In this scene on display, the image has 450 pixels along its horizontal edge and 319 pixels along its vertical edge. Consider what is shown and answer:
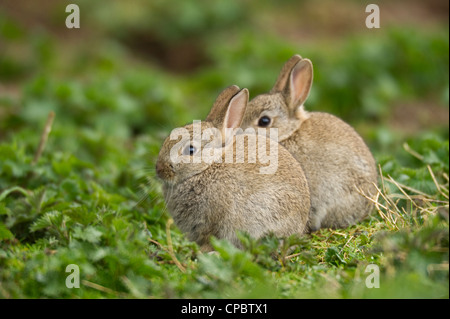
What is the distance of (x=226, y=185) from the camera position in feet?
17.0

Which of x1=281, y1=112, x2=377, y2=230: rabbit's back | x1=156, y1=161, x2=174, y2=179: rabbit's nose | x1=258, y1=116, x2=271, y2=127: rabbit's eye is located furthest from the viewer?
x1=258, y1=116, x2=271, y2=127: rabbit's eye

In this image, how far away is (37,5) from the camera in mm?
15406

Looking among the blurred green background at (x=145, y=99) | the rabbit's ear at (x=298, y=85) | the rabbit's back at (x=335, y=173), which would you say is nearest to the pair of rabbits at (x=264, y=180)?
the rabbit's back at (x=335, y=173)

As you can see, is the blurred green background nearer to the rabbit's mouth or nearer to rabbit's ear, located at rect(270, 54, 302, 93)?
the rabbit's mouth

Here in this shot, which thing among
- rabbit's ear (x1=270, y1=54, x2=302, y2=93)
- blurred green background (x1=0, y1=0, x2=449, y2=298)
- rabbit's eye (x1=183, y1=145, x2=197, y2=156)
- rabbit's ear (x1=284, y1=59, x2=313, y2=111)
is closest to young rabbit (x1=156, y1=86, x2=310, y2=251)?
rabbit's eye (x1=183, y1=145, x2=197, y2=156)

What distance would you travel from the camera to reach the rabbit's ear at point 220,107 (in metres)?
5.46

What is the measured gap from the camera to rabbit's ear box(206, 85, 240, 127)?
5.46 metres

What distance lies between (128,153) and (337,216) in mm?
3597

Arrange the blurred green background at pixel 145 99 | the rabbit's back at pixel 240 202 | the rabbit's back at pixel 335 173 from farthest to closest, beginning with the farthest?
the rabbit's back at pixel 335 173, the rabbit's back at pixel 240 202, the blurred green background at pixel 145 99

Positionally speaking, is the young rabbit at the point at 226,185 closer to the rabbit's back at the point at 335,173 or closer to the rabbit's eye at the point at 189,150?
the rabbit's eye at the point at 189,150

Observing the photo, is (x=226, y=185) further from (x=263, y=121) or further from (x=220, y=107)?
(x=263, y=121)
